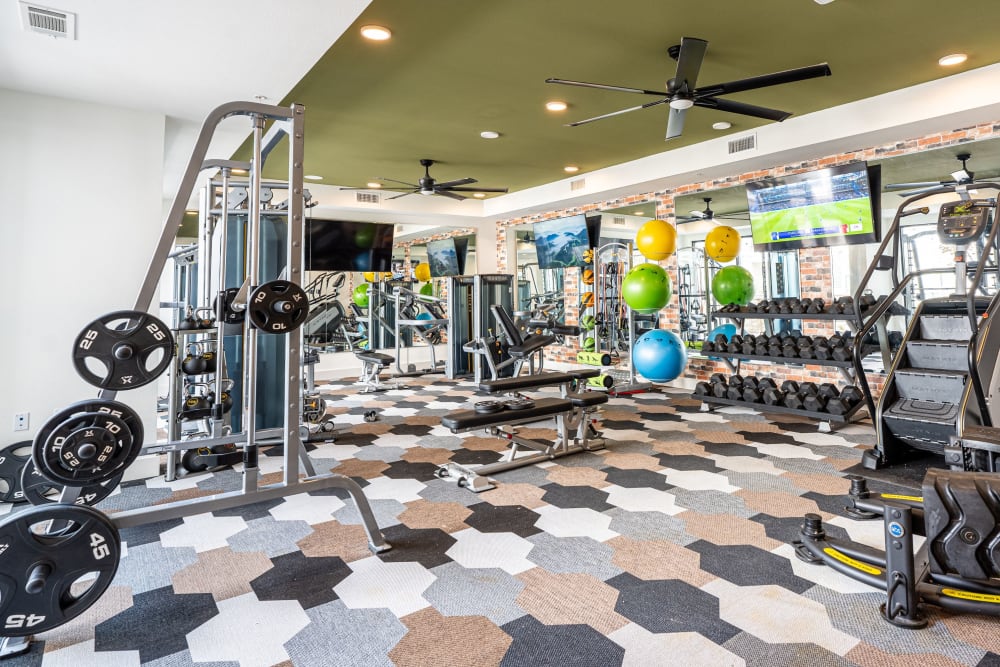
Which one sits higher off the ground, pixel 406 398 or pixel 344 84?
pixel 344 84

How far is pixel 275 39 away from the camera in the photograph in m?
2.91

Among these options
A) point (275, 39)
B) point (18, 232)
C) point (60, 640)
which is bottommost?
point (60, 640)

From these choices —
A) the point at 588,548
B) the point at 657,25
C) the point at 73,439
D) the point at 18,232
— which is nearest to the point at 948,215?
the point at 657,25

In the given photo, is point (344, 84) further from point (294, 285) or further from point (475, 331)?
point (475, 331)

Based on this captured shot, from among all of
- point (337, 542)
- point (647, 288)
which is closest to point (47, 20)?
point (337, 542)

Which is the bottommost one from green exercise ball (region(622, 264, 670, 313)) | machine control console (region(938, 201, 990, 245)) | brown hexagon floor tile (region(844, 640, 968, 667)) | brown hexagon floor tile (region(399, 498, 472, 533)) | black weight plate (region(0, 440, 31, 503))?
brown hexagon floor tile (region(844, 640, 968, 667))

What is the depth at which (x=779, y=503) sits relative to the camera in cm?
298

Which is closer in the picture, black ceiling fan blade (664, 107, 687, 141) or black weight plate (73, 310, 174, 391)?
black weight plate (73, 310, 174, 391)

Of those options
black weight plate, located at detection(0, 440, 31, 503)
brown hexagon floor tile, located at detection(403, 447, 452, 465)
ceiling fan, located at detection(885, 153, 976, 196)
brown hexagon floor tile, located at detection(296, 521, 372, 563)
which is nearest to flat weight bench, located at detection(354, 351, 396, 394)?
brown hexagon floor tile, located at detection(403, 447, 452, 465)

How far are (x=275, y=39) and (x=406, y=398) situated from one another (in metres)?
4.39

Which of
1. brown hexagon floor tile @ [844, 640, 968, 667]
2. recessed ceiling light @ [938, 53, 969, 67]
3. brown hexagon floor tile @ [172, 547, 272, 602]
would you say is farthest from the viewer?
recessed ceiling light @ [938, 53, 969, 67]

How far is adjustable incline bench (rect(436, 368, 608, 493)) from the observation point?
3.38 m

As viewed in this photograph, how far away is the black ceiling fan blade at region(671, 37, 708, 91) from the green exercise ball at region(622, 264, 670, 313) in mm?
2430

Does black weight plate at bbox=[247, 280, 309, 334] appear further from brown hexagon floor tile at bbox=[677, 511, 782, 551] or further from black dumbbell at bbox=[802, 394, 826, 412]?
black dumbbell at bbox=[802, 394, 826, 412]
